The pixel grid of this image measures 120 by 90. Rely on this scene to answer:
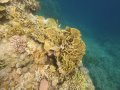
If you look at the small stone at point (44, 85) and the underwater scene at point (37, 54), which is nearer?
the underwater scene at point (37, 54)

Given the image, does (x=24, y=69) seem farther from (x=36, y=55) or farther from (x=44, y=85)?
(x=44, y=85)

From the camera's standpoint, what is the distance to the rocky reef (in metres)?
5.90

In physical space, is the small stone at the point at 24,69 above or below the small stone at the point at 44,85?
above

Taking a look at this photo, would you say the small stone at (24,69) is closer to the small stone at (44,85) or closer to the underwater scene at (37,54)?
the underwater scene at (37,54)

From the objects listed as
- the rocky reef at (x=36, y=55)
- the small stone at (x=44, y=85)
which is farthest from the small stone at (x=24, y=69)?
the small stone at (x=44, y=85)

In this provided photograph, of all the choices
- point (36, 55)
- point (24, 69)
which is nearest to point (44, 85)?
point (24, 69)

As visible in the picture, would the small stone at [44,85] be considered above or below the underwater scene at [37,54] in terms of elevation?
below

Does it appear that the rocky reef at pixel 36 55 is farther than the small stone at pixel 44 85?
No

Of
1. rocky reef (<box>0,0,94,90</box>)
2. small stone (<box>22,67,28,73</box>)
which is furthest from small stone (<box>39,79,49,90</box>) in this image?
small stone (<box>22,67,28,73</box>)

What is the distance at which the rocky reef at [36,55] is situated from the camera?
19.4ft

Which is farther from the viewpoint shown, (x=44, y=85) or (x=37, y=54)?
(x=37, y=54)

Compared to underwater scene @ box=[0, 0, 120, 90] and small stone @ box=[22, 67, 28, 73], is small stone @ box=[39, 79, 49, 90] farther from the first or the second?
small stone @ box=[22, 67, 28, 73]

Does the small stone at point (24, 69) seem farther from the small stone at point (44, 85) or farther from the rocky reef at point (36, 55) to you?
the small stone at point (44, 85)

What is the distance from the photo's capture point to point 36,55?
6.36 meters
